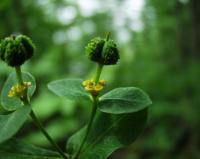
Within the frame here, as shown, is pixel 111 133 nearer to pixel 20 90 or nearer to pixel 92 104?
pixel 92 104

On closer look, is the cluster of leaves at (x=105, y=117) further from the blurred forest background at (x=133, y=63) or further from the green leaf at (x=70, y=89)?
the blurred forest background at (x=133, y=63)

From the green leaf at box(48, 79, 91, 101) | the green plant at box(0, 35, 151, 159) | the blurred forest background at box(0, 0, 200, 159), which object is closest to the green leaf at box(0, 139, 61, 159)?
the green plant at box(0, 35, 151, 159)

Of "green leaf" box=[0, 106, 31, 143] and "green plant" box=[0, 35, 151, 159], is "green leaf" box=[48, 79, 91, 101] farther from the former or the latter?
"green leaf" box=[0, 106, 31, 143]

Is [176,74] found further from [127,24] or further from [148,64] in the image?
[127,24]

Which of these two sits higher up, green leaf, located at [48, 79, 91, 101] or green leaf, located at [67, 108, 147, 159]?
green leaf, located at [48, 79, 91, 101]

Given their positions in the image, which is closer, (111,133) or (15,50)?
(15,50)


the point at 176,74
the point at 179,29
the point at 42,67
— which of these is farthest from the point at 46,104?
the point at 179,29

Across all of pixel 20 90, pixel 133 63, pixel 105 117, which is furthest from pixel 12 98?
pixel 133 63
